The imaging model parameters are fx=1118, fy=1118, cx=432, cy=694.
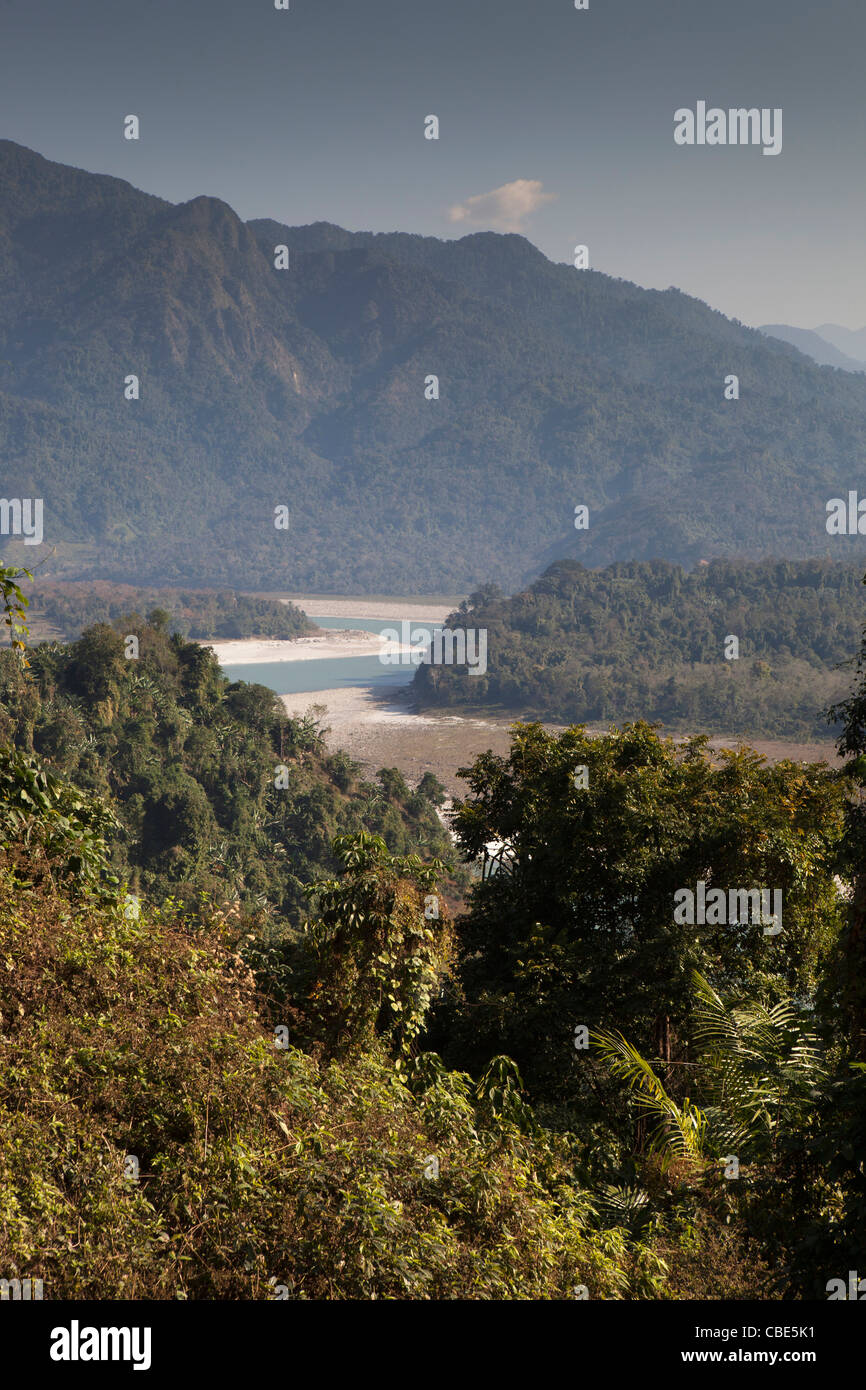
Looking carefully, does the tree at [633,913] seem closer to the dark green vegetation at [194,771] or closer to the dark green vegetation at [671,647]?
the dark green vegetation at [194,771]

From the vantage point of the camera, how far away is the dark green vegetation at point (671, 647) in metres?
99.6

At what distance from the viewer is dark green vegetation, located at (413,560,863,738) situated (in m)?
99.6

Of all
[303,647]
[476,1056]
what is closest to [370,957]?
[476,1056]

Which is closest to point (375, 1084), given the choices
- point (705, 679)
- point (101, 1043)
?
point (101, 1043)

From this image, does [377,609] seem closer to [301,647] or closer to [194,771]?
[301,647]

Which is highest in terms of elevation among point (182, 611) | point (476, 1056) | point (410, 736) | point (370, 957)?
point (182, 611)

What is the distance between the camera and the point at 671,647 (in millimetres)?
114375

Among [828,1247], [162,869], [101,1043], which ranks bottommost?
[162,869]

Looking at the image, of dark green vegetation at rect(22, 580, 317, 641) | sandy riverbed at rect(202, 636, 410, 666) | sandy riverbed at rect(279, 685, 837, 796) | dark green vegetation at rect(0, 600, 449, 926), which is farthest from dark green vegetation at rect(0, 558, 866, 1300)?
dark green vegetation at rect(22, 580, 317, 641)

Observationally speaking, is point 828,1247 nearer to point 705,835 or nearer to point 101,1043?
point 101,1043

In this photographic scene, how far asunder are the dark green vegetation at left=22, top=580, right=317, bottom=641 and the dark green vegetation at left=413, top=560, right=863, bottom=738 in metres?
30.4

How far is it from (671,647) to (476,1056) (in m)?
107
